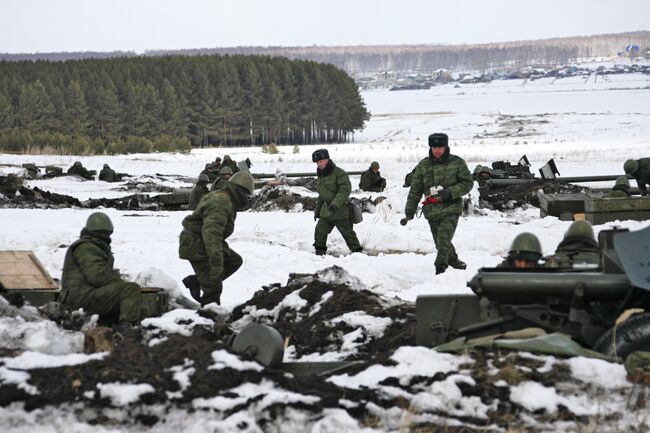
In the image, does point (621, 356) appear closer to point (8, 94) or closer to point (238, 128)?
point (8, 94)

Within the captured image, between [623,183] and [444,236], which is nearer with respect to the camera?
[444,236]

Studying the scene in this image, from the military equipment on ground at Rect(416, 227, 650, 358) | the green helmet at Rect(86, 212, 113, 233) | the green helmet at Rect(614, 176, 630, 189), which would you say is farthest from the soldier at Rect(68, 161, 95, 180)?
the military equipment on ground at Rect(416, 227, 650, 358)

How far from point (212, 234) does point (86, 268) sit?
5.28 ft

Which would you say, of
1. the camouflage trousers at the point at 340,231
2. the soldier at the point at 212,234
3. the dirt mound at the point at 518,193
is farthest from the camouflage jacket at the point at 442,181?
the dirt mound at the point at 518,193

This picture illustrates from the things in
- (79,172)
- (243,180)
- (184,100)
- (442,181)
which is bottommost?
(184,100)

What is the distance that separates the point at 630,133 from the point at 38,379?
70568 millimetres

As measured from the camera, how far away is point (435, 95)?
596 feet

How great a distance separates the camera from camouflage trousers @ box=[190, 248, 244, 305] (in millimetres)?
11422

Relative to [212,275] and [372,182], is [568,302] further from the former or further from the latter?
[372,182]

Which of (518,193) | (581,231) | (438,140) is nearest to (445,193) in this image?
(438,140)

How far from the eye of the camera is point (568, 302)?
7.86m

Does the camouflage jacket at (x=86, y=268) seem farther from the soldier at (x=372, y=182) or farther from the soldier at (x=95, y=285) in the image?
the soldier at (x=372, y=182)

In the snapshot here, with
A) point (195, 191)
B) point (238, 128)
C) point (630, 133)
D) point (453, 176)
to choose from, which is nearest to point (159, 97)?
point (238, 128)

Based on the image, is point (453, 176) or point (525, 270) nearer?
point (525, 270)
